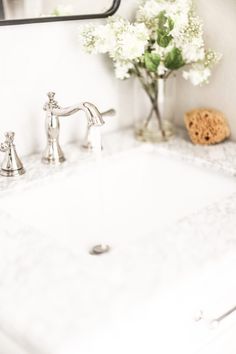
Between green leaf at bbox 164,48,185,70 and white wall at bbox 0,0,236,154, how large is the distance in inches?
5.5

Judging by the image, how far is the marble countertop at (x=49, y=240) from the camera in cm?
86

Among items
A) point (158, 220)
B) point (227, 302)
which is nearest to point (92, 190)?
point (158, 220)

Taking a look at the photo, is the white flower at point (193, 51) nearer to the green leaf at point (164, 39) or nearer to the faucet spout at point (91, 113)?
the green leaf at point (164, 39)

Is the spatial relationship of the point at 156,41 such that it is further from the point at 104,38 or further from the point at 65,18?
the point at 65,18

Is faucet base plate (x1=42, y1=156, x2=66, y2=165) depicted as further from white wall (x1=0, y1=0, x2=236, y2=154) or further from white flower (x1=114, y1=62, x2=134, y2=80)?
white flower (x1=114, y1=62, x2=134, y2=80)

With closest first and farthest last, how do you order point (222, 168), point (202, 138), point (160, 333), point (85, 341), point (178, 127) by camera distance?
point (85, 341)
point (160, 333)
point (222, 168)
point (202, 138)
point (178, 127)

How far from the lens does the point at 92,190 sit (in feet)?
4.85

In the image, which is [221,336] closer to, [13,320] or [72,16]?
[13,320]

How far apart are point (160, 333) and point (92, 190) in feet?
2.09

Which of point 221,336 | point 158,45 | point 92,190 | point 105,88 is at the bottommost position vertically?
point 221,336

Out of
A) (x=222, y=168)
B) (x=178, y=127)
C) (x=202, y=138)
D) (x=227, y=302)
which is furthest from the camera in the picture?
(x=178, y=127)

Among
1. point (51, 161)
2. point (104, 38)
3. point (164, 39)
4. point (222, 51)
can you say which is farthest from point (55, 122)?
point (222, 51)

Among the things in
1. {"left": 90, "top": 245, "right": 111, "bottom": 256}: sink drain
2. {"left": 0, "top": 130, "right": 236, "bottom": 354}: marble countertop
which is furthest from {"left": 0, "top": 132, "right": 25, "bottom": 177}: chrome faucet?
{"left": 90, "top": 245, "right": 111, "bottom": 256}: sink drain

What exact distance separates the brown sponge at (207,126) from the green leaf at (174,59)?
0.16 metres
